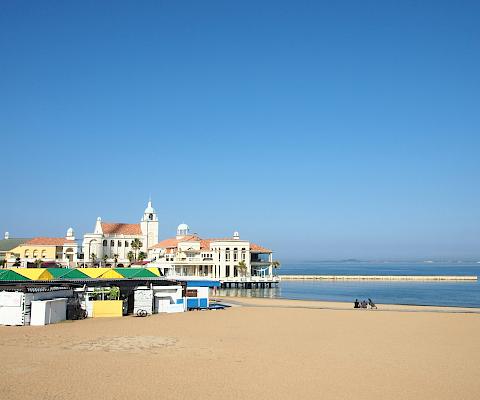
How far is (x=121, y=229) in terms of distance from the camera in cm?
9594

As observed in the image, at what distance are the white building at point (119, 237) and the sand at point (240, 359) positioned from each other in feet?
200

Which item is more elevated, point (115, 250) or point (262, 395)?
point (115, 250)

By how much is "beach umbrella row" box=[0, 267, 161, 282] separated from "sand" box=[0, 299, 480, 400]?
706cm

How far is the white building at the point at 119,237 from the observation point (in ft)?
295

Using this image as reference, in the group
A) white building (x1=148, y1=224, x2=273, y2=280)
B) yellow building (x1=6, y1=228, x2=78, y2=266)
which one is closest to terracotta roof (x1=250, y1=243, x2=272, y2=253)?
white building (x1=148, y1=224, x2=273, y2=280)

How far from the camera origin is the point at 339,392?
1555 cm

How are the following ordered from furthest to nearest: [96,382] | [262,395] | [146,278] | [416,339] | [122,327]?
[146,278] → [122,327] → [416,339] → [96,382] → [262,395]

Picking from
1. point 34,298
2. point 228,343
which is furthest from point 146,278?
point 228,343

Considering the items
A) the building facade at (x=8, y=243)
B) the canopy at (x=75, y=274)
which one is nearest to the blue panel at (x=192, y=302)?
the canopy at (x=75, y=274)

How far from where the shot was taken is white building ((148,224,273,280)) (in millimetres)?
78500

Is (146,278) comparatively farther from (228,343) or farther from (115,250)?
(115,250)

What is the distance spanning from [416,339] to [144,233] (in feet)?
251

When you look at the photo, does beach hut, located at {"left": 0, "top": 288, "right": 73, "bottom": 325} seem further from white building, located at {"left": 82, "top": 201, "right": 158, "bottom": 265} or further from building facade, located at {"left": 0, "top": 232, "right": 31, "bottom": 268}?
building facade, located at {"left": 0, "top": 232, "right": 31, "bottom": 268}

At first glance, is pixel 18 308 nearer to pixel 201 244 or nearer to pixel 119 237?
pixel 201 244
